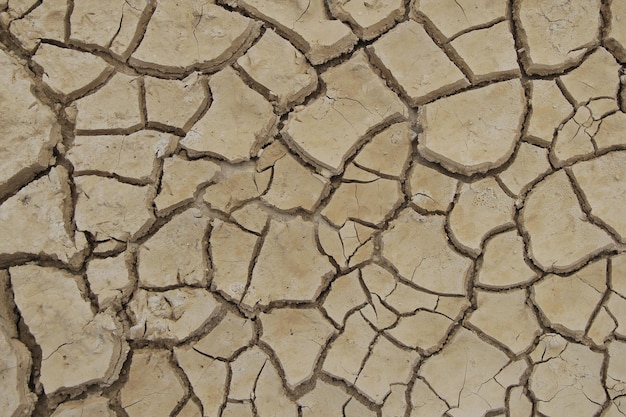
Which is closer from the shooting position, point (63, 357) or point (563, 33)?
point (63, 357)

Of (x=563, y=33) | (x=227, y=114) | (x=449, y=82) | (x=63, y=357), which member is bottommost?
(x=63, y=357)

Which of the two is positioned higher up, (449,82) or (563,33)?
(563,33)

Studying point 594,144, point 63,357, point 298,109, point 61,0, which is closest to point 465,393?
point 594,144

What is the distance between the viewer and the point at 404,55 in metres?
2.62

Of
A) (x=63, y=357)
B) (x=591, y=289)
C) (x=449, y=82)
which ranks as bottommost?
(x=63, y=357)

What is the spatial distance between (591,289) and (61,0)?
251cm

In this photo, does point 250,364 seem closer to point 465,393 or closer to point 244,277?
point 244,277

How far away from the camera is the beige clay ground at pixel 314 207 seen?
2406mm

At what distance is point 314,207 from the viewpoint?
2.55 meters

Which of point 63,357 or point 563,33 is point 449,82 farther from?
point 63,357

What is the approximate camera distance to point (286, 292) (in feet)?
8.16

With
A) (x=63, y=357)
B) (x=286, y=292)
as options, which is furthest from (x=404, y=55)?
(x=63, y=357)

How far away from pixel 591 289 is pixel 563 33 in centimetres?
110

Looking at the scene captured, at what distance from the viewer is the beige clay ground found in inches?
94.7
